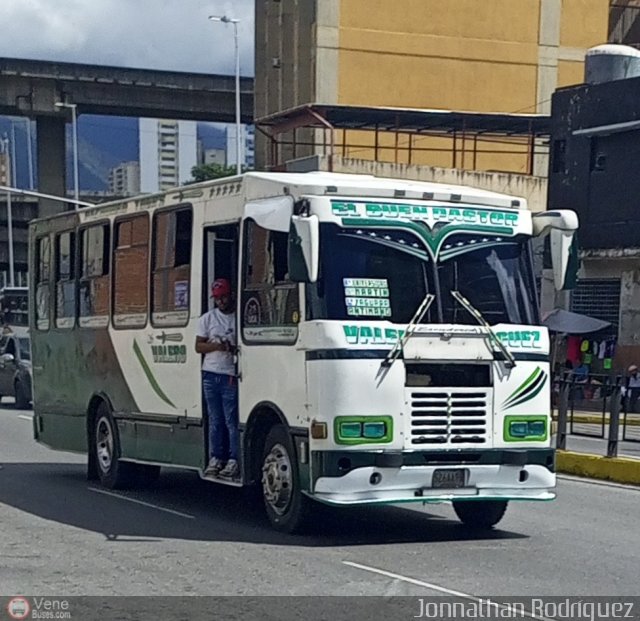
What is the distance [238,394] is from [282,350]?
3.12 ft

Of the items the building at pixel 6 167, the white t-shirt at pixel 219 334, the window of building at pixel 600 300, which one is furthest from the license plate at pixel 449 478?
the building at pixel 6 167

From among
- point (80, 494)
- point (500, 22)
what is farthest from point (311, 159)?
point (80, 494)

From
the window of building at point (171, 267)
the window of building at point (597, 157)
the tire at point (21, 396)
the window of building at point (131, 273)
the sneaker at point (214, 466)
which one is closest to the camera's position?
the sneaker at point (214, 466)

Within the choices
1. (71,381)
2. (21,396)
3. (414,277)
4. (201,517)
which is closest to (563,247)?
(414,277)

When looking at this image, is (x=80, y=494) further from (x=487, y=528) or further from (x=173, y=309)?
(x=487, y=528)

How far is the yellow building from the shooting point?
50812mm

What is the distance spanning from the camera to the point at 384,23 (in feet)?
170

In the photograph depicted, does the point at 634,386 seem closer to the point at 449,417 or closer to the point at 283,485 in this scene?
the point at 449,417

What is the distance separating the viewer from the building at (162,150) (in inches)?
6801

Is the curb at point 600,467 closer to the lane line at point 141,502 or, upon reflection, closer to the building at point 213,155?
the lane line at point 141,502

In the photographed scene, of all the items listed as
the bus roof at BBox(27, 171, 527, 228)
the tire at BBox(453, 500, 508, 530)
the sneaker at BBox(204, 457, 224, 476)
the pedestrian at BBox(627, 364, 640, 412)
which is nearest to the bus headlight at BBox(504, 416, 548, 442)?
the tire at BBox(453, 500, 508, 530)

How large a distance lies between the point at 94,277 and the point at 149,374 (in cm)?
191

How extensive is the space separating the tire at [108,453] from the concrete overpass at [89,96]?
1825 inches

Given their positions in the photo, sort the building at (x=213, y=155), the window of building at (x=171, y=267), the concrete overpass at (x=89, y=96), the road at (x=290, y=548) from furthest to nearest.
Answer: the building at (x=213, y=155) < the concrete overpass at (x=89, y=96) < the window of building at (x=171, y=267) < the road at (x=290, y=548)
